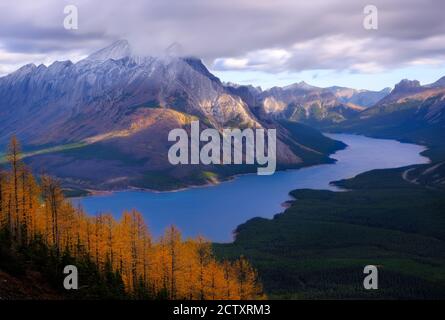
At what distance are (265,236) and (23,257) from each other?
128 m

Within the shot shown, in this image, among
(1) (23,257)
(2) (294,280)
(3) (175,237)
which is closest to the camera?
(1) (23,257)

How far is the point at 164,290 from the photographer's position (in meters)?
74.4

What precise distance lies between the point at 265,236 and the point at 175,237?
334ft

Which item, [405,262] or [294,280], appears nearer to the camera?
[294,280]

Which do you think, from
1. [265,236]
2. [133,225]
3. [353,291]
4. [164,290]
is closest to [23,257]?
[164,290]

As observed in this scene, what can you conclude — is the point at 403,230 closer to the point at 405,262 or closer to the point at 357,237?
the point at 357,237

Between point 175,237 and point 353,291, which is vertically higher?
point 175,237
